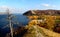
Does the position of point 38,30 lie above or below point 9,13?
below

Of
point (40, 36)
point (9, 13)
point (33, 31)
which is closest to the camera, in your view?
point (9, 13)

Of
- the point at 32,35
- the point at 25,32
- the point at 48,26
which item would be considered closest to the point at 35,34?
the point at 32,35

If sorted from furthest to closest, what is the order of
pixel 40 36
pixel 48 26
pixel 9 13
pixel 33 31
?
pixel 48 26
pixel 33 31
pixel 40 36
pixel 9 13

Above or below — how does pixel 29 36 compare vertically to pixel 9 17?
below

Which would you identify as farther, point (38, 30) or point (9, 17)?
point (38, 30)

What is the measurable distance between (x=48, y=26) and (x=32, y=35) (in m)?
17.6

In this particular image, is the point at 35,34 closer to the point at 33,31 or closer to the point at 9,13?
the point at 33,31

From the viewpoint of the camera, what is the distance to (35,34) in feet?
111

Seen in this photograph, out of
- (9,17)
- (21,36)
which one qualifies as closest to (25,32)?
(21,36)

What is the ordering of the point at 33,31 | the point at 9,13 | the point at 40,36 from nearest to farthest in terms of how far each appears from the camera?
the point at 9,13
the point at 40,36
the point at 33,31

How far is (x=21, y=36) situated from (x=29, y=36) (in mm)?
2408

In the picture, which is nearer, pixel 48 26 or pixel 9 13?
pixel 9 13

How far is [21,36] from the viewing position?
3562 cm

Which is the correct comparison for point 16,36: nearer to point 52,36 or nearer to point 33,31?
point 33,31
